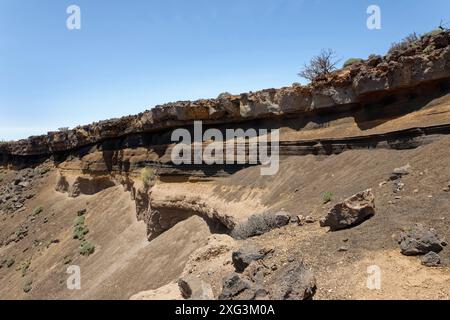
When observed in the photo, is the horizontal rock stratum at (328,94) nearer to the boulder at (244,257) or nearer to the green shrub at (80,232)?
the green shrub at (80,232)

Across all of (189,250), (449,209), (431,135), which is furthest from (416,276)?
(189,250)

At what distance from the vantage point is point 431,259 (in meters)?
5.96

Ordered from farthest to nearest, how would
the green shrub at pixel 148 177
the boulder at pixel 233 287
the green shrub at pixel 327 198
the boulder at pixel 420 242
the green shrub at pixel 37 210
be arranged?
the green shrub at pixel 37 210
the green shrub at pixel 148 177
the green shrub at pixel 327 198
the boulder at pixel 420 242
the boulder at pixel 233 287

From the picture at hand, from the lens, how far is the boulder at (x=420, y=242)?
6.23 metres

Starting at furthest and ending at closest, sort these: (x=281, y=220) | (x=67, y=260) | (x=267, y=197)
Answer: (x=67, y=260)
(x=267, y=197)
(x=281, y=220)

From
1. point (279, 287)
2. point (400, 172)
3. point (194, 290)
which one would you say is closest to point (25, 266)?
point (194, 290)

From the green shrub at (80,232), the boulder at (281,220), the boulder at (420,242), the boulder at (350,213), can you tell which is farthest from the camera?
the green shrub at (80,232)

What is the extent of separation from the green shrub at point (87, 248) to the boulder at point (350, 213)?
1869 cm

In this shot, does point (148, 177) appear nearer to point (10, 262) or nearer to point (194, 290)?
point (10, 262)

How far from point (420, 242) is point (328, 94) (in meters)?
11.4

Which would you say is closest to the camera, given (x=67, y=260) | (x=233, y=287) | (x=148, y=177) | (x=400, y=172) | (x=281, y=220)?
(x=233, y=287)

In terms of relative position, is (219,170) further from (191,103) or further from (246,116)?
(191,103)

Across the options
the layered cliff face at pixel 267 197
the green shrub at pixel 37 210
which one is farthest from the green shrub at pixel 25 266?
the green shrub at pixel 37 210

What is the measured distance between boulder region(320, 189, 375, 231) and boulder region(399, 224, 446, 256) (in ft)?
4.22
